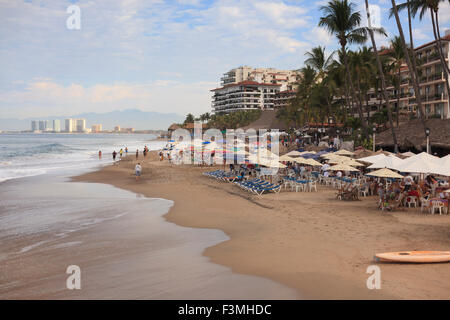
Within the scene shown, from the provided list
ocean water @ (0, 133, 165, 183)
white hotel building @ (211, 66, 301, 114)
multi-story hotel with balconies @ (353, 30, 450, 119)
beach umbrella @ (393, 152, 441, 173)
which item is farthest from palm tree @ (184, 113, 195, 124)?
beach umbrella @ (393, 152, 441, 173)

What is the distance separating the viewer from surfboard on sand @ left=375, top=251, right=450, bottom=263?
23.7 ft

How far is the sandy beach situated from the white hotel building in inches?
4394

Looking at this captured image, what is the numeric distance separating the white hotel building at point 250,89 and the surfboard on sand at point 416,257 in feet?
386

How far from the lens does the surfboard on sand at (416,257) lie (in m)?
7.23

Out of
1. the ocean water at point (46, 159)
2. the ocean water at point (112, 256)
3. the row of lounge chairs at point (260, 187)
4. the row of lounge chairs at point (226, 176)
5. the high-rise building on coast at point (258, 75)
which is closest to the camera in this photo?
the ocean water at point (112, 256)

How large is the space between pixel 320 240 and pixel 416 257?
2.43 metres

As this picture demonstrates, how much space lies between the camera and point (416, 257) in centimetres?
728

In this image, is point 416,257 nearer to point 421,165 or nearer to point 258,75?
point 421,165

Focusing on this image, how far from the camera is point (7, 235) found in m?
10.4

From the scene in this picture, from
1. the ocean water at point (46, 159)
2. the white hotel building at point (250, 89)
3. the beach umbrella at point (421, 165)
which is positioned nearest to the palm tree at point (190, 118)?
the white hotel building at point (250, 89)

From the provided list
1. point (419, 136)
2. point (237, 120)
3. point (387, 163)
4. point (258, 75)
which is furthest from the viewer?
point (258, 75)

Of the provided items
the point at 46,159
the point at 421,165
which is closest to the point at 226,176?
the point at 421,165

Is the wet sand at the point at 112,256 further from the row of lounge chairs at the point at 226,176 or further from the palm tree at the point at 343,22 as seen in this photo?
the palm tree at the point at 343,22
